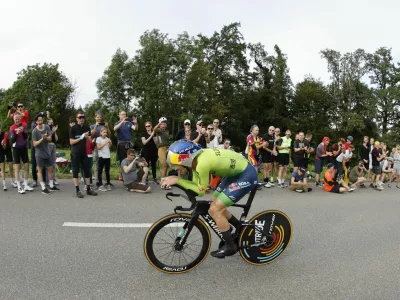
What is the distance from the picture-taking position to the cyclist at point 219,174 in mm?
3861

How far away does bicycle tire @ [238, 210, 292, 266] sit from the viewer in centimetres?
441

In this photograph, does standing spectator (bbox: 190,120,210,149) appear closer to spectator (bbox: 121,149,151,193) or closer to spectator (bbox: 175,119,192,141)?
spectator (bbox: 175,119,192,141)

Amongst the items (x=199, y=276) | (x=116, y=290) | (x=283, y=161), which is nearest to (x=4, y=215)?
(x=116, y=290)

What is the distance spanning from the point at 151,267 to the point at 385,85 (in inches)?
2174

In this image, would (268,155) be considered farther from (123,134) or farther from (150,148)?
(123,134)

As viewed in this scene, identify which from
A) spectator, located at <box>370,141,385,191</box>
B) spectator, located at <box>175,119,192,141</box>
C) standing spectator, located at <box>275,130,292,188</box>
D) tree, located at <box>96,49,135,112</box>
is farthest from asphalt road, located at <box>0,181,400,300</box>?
tree, located at <box>96,49,135,112</box>

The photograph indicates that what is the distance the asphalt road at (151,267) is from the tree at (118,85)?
44.4 metres

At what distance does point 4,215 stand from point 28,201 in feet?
3.50

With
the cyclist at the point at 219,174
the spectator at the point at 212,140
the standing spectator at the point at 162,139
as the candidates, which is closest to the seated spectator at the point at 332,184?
the spectator at the point at 212,140

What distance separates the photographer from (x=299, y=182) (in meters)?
10.0

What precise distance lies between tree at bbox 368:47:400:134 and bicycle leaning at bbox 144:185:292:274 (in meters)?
49.2

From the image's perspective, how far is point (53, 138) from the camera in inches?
357

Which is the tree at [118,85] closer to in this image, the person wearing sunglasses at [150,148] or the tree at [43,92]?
the tree at [43,92]

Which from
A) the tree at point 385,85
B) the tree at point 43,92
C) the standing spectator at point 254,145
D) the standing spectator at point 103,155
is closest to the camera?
the standing spectator at point 103,155
